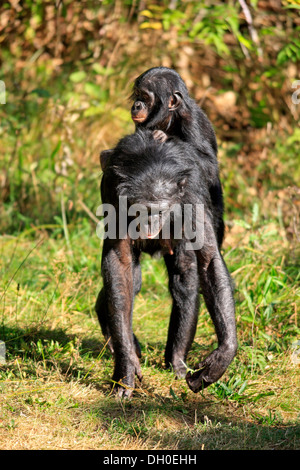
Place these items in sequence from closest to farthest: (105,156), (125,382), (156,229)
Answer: (156,229) → (125,382) → (105,156)

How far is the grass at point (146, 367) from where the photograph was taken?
3709mm

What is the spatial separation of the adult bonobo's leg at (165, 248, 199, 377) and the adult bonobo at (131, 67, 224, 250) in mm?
352

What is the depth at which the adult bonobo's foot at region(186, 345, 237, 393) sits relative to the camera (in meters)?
3.95

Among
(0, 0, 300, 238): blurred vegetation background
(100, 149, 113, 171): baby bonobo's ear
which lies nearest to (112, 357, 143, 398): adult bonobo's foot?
(100, 149, 113, 171): baby bonobo's ear

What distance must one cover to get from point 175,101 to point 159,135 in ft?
1.61

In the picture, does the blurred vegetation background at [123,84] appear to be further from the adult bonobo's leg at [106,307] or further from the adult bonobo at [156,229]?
the adult bonobo at [156,229]

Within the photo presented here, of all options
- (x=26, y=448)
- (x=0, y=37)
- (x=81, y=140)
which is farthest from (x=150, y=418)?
(x=0, y=37)

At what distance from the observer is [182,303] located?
16.0ft

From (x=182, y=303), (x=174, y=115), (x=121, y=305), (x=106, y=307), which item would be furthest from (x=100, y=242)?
(x=121, y=305)

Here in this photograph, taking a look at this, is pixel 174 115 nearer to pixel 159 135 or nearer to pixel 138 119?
pixel 138 119

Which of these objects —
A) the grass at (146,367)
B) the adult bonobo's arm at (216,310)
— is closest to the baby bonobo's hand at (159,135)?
the adult bonobo's arm at (216,310)

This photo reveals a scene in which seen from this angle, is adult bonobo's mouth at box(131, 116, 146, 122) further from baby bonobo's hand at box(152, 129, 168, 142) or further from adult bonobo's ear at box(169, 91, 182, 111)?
baby bonobo's hand at box(152, 129, 168, 142)

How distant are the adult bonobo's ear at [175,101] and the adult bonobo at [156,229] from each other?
1.38ft
